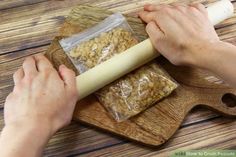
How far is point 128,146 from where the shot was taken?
0.68 meters

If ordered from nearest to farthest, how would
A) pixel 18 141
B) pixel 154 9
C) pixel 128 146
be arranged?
pixel 18 141 → pixel 128 146 → pixel 154 9

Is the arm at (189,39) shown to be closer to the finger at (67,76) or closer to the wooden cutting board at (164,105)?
the wooden cutting board at (164,105)

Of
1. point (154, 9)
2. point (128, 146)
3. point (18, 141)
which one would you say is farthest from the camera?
point (154, 9)

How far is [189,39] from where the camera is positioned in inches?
28.8

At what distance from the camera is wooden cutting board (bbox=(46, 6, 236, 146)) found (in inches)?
26.8

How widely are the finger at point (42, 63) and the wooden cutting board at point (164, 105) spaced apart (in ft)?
0.14

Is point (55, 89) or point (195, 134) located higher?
point (55, 89)

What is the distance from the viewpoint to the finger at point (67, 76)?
67 centimetres

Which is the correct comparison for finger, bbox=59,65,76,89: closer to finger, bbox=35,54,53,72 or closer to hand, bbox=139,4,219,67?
finger, bbox=35,54,53,72

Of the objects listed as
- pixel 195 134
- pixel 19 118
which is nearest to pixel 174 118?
pixel 195 134

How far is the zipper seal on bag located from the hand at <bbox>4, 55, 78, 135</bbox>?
0.28ft

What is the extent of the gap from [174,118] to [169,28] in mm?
194

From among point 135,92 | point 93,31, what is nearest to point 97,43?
point 93,31

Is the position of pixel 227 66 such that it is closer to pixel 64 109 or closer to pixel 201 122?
pixel 201 122
